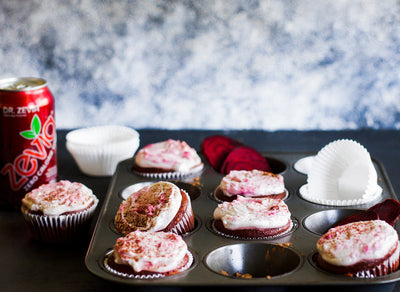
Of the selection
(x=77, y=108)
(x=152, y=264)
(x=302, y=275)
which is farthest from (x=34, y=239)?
(x=77, y=108)

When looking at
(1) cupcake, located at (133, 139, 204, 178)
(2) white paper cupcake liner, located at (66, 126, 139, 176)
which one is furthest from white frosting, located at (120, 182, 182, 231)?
(2) white paper cupcake liner, located at (66, 126, 139, 176)

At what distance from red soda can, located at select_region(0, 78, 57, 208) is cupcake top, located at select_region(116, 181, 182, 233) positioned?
41cm

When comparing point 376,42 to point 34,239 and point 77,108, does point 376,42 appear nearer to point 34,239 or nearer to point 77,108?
point 77,108

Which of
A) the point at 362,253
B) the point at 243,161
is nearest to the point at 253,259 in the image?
the point at 362,253

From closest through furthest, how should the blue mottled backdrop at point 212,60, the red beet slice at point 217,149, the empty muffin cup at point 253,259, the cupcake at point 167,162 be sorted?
the empty muffin cup at point 253,259 → the cupcake at point 167,162 → the red beet slice at point 217,149 → the blue mottled backdrop at point 212,60

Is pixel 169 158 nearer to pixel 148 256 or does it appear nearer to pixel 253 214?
pixel 253 214

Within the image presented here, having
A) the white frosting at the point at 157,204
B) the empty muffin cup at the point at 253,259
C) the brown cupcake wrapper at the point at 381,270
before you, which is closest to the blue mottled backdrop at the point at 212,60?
the white frosting at the point at 157,204

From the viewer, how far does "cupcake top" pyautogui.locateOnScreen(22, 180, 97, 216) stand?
72.3 inches

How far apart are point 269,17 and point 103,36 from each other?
0.71 m

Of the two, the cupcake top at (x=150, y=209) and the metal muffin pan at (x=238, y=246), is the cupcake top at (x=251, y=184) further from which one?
the cupcake top at (x=150, y=209)

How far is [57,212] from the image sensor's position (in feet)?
6.02

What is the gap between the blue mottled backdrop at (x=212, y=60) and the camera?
282 cm

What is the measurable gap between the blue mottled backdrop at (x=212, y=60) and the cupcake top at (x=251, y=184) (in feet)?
3.21

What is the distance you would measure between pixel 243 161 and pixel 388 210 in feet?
1.98
